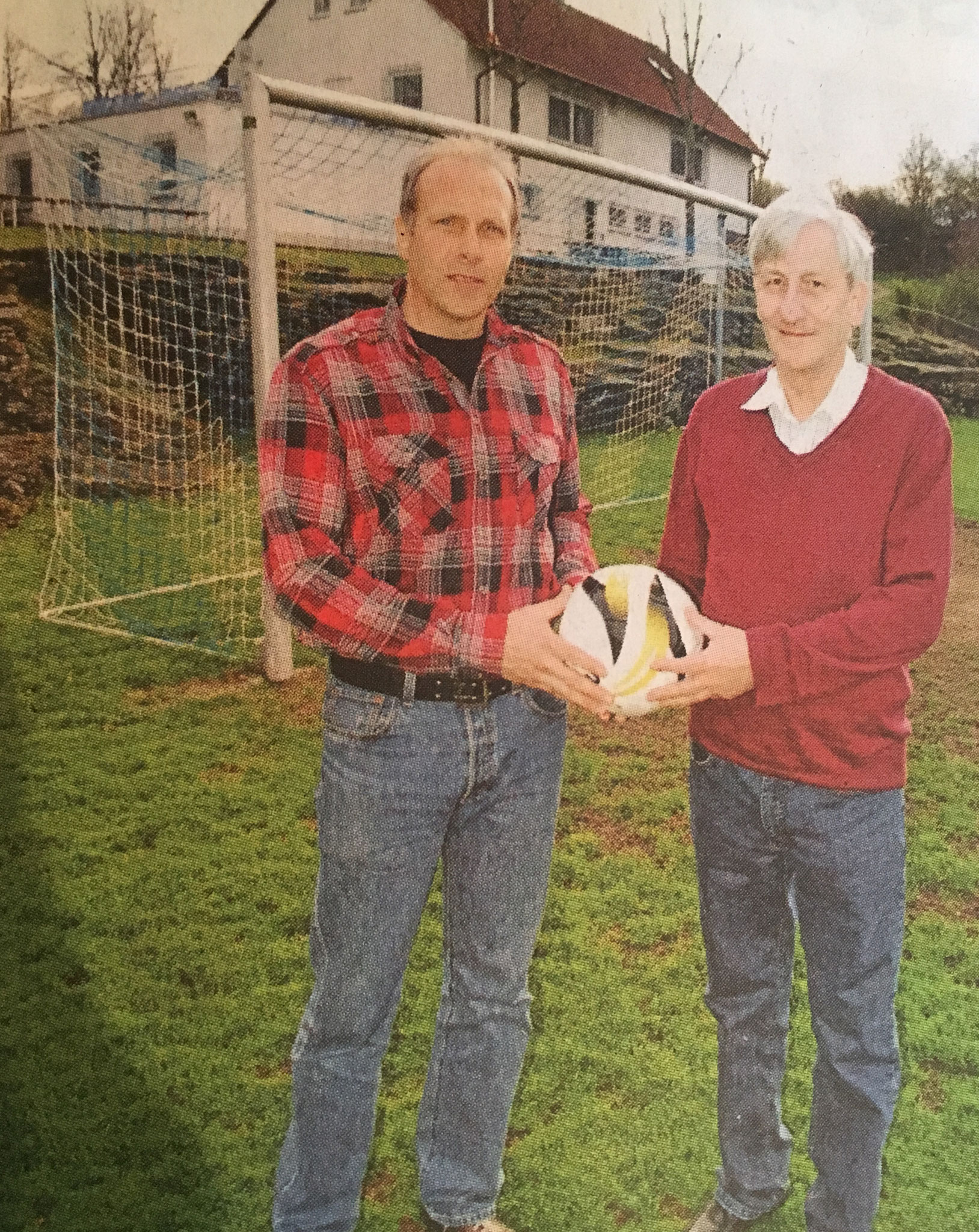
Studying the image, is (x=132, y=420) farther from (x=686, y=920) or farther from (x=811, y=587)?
(x=811, y=587)

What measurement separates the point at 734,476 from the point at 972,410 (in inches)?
66.4

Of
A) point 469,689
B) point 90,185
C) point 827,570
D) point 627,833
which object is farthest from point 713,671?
point 90,185

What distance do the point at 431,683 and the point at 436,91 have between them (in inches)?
74.8

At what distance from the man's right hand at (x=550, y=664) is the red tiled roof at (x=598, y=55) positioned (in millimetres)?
1386

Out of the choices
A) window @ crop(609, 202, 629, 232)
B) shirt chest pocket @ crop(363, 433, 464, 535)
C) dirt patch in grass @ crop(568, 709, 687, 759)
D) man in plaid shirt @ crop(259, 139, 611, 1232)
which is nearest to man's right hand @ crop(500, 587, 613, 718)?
man in plaid shirt @ crop(259, 139, 611, 1232)

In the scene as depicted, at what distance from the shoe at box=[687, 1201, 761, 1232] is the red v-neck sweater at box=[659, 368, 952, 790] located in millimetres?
825

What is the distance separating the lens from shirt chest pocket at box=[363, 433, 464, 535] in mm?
1438

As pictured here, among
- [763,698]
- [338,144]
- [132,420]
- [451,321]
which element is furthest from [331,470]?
[132,420]

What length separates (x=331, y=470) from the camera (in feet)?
4.61

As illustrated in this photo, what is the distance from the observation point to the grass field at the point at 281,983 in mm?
1855

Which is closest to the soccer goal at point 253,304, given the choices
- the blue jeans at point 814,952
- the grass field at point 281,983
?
the grass field at point 281,983

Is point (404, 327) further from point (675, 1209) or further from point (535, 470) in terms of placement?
point (675, 1209)

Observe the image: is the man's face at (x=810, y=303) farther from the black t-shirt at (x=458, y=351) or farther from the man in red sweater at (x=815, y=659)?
the black t-shirt at (x=458, y=351)

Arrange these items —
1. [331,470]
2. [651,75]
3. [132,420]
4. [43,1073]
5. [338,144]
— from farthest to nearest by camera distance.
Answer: [132,420] < [338,144] < [651,75] < [43,1073] < [331,470]
